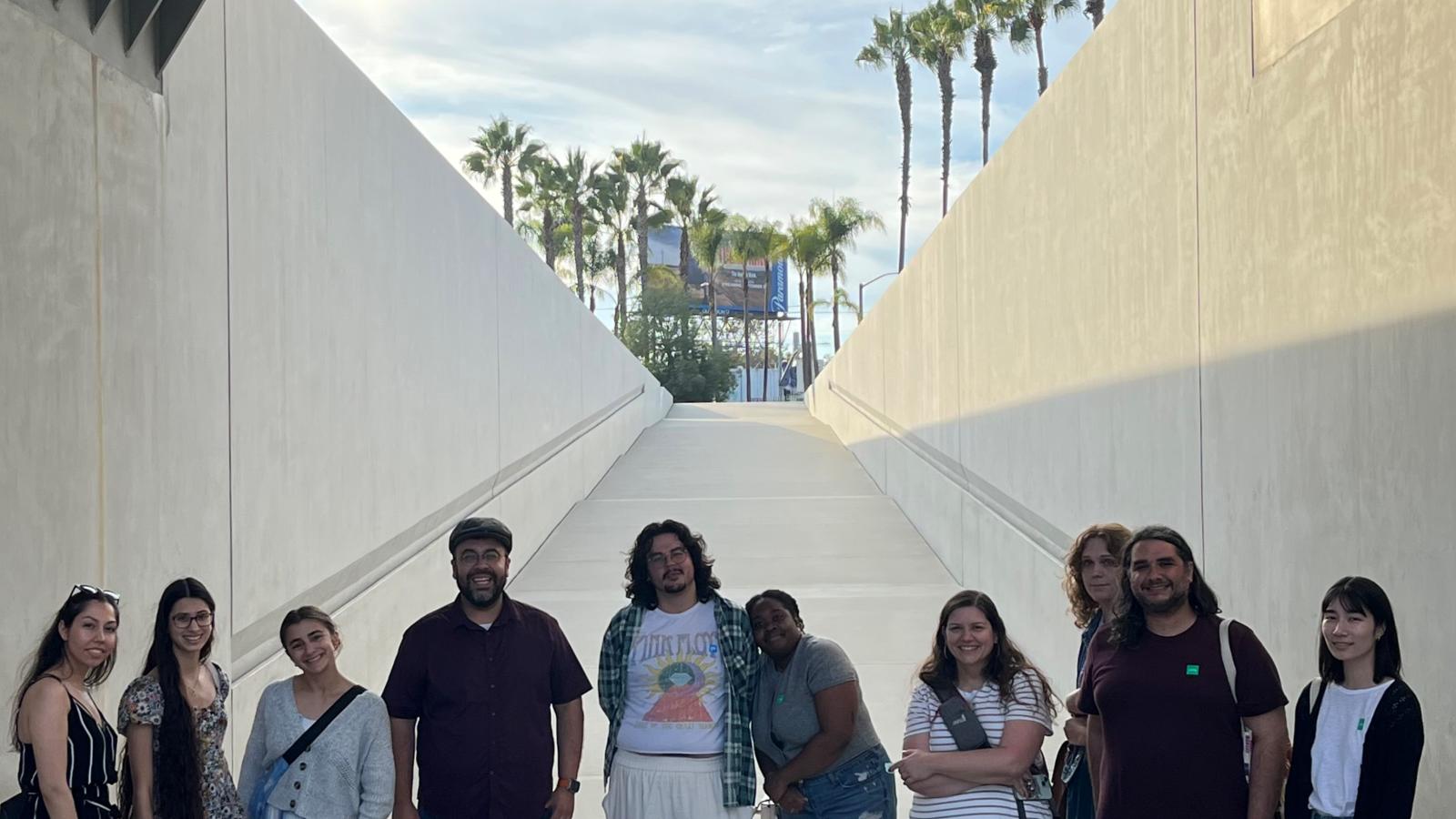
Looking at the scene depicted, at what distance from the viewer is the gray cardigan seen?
409 cm

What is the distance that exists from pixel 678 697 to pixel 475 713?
626 millimetres

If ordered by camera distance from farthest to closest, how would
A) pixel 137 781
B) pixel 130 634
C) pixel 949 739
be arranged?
pixel 130 634 < pixel 949 739 < pixel 137 781

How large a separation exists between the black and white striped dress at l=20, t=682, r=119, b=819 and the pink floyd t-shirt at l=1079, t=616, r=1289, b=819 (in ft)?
8.63

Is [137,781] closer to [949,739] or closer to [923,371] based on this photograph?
[949,739]

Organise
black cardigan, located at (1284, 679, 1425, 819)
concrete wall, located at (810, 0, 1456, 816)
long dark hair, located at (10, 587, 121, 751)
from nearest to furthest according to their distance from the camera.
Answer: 1. black cardigan, located at (1284, 679, 1425, 819)
2. long dark hair, located at (10, 587, 121, 751)
3. concrete wall, located at (810, 0, 1456, 816)

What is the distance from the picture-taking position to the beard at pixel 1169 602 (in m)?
3.88

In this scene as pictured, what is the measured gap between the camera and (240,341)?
242 inches

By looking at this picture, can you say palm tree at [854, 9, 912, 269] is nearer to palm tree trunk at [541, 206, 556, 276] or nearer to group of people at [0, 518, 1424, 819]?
palm tree trunk at [541, 206, 556, 276]

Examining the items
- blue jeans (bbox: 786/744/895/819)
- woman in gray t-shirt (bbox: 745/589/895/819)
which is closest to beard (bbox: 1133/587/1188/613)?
woman in gray t-shirt (bbox: 745/589/895/819)

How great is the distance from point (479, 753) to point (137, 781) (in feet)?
3.32

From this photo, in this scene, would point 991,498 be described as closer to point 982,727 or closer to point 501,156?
point 982,727

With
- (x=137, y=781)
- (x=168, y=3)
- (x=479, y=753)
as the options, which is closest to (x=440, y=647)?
(x=479, y=753)

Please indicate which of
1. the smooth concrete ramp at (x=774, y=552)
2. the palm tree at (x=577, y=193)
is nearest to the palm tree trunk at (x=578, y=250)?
the palm tree at (x=577, y=193)

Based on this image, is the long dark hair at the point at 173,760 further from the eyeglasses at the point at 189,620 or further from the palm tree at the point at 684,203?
the palm tree at the point at 684,203
